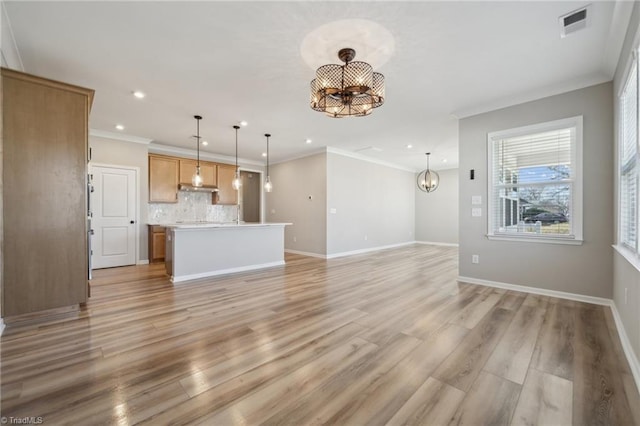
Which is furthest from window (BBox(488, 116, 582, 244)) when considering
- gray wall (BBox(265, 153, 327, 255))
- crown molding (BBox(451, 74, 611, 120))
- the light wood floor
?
gray wall (BBox(265, 153, 327, 255))

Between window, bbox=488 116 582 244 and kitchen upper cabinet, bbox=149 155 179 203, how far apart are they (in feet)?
21.3

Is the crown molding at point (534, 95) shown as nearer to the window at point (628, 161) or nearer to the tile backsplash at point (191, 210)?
the window at point (628, 161)

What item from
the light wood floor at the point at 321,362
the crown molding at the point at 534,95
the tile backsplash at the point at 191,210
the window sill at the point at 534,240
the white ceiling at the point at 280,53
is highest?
the white ceiling at the point at 280,53

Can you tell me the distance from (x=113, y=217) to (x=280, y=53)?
16.5 ft

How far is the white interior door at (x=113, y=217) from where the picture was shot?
5.35m

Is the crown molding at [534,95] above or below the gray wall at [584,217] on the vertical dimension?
above

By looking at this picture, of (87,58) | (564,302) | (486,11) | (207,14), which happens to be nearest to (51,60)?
(87,58)

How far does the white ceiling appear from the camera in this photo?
2170 mm

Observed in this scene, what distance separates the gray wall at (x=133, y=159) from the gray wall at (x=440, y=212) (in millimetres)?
8378

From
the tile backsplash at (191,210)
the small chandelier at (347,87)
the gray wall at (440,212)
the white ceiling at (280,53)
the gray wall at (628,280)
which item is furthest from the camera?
the gray wall at (440,212)

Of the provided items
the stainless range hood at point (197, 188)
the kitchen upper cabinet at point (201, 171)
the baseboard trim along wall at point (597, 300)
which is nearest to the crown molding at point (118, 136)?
the kitchen upper cabinet at point (201, 171)

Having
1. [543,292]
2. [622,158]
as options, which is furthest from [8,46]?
[543,292]

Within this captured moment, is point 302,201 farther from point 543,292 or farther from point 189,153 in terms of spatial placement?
point 543,292

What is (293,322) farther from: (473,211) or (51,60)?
(51,60)
